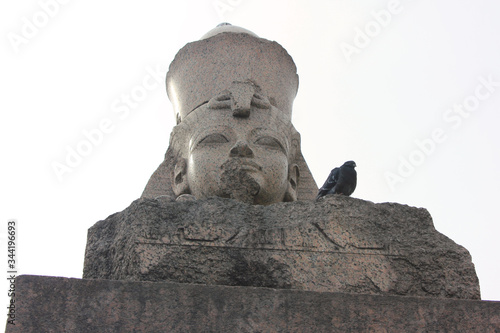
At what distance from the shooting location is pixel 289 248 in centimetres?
312

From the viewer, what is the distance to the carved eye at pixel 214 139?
4.46 m

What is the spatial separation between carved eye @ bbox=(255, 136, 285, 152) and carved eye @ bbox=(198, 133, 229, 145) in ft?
0.71

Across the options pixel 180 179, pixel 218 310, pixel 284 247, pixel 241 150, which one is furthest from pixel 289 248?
pixel 180 179

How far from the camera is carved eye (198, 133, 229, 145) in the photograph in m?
4.46

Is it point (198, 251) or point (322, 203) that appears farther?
point (322, 203)

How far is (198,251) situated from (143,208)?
358 millimetres

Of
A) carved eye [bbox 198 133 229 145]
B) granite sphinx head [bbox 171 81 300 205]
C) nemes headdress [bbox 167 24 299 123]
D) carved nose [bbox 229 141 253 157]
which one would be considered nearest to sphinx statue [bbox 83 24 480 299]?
granite sphinx head [bbox 171 81 300 205]

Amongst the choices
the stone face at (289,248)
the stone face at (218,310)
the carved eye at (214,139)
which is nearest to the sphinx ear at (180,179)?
the carved eye at (214,139)

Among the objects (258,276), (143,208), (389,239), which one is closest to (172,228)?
(143,208)

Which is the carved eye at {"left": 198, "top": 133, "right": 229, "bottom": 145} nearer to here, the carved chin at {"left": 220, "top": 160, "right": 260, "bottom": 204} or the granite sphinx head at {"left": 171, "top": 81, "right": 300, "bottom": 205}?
the granite sphinx head at {"left": 171, "top": 81, "right": 300, "bottom": 205}

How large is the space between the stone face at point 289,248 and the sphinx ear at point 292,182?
1.26 metres

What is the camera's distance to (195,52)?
533 centimetres

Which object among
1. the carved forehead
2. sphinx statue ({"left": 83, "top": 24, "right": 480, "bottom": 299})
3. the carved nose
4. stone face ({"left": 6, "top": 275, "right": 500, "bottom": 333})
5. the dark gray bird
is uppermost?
the carved forehead

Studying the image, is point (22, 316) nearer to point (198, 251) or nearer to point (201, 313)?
point (201, 313)
